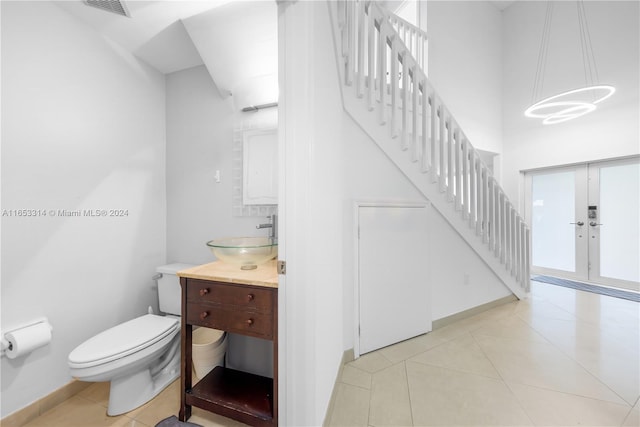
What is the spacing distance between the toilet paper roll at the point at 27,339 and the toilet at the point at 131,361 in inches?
10.7

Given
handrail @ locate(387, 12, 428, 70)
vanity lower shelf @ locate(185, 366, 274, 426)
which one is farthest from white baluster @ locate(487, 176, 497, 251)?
vanity lower shelf @ locate(185, 366, 274, 426)

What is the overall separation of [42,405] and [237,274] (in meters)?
1.52

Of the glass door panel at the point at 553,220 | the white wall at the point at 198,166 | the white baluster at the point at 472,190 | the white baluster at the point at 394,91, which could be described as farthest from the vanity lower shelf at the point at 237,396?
the glass door panel at the point at 553,220

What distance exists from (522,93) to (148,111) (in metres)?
6.07

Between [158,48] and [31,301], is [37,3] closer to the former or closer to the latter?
[158,48]

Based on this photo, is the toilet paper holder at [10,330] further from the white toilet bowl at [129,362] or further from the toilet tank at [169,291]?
the toilet tank at [169,291]

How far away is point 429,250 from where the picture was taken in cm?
233

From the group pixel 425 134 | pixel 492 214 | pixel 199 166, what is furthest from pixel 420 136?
pixel 199 166

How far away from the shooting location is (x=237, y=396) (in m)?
1.37

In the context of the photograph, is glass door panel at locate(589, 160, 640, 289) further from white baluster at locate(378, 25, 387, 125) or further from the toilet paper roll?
the toilet paper roll

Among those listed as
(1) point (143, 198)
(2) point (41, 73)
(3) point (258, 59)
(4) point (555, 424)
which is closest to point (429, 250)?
(4) point (555, 424)

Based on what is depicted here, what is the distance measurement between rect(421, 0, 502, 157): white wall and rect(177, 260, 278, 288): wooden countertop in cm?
425

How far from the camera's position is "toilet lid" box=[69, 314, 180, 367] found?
1331mm

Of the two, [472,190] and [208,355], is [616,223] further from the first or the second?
[208,355]
